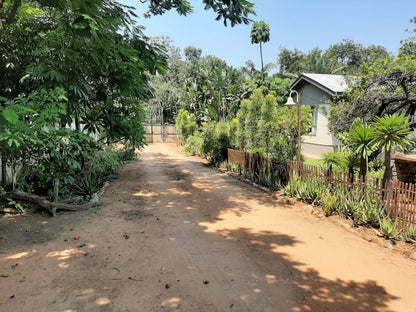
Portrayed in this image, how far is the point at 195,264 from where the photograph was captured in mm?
4062

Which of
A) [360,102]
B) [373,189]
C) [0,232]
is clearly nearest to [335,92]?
[360,102]

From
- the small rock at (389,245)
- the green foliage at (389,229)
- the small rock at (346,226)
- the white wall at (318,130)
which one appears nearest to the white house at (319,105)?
the white wall at (318,130)

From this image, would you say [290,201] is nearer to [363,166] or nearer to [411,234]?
[363,166]

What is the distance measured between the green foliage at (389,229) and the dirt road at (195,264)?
404 millimetres

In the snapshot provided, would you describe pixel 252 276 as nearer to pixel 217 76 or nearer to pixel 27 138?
pixel 27 138

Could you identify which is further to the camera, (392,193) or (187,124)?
(187,124)

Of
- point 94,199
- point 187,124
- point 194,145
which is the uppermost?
point 187,124

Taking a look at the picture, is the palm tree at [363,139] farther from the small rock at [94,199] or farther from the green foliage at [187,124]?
the green foliage at [187,124]

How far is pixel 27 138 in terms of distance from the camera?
14.9 ft

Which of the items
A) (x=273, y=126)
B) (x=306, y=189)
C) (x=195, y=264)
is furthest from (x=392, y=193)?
(x=273, y=126)

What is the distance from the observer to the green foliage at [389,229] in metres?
4.91

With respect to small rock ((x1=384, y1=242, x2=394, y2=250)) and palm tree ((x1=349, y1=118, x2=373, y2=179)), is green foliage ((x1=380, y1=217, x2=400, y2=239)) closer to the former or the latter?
small rock ((x1=384, y1=242, x2=394, y2=250))

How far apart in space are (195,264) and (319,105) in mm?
14632

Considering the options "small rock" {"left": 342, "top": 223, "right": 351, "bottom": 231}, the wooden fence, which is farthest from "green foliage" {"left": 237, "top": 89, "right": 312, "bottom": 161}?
"small rock" {"left": 342, "top": 223, "right": 351, "bottom": 231}
